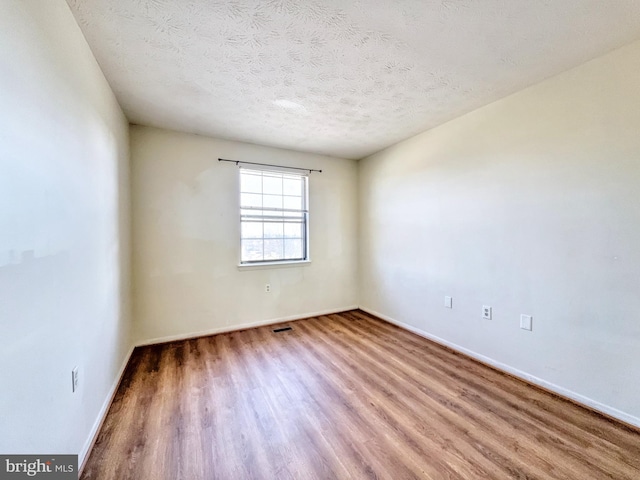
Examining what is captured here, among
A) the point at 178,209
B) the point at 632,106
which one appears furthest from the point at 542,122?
the point at 178,209

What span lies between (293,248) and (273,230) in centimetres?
41

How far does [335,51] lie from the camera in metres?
1.74

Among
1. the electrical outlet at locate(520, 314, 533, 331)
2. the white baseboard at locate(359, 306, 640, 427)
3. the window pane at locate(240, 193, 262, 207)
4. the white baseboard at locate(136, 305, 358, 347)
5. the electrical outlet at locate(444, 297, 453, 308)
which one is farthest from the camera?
the window pane at locate(240, 193, 262, 207)

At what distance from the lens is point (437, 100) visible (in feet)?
7.91

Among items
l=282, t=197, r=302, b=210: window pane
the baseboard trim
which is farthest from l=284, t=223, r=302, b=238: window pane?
the baseboard trim

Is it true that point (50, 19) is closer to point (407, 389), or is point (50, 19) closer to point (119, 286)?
point (119, 286)

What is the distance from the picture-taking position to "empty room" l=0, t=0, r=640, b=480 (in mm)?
1221

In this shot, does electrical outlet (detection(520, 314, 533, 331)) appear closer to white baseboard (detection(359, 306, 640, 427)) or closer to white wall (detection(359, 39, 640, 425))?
white wall (detection(359, 39, 640, 425))

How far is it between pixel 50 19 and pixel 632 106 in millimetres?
3308

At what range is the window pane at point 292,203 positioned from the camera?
3.82 meters

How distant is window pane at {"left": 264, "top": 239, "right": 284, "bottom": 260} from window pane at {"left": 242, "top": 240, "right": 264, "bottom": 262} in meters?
0.08

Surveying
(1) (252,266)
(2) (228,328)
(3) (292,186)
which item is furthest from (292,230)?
(2) (228,328)

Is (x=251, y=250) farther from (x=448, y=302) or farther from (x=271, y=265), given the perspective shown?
(x=448, y=302)

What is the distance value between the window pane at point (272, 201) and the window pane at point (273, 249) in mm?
505
